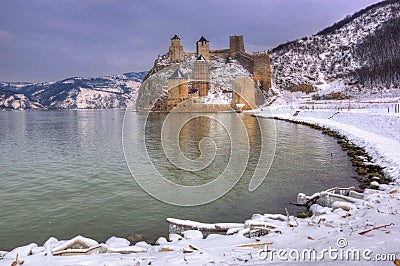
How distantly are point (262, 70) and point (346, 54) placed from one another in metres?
36.7

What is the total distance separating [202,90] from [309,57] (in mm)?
49171

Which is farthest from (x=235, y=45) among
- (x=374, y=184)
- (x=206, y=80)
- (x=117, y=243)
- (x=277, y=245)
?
(x=277, y=245)

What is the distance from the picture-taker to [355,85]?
8162cm

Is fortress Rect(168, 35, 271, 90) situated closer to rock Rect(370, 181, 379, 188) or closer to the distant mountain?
the distant mountain

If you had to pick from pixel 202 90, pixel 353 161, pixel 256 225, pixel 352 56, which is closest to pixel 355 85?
pixel 352 56

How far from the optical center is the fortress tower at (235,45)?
116m

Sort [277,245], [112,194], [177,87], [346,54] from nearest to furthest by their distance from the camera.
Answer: [277,245]
[112,194]
[177,87]
[346,54]

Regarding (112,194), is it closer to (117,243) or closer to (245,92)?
(117,243)

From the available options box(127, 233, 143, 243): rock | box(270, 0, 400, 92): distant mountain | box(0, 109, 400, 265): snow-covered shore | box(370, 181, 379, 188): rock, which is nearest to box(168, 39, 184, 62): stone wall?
box(270, 0, 400, 92): distant mountain

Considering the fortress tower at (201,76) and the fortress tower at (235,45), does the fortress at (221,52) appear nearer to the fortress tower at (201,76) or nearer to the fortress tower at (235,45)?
the fortress tower at (235,45)

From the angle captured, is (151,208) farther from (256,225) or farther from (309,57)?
(309,57)

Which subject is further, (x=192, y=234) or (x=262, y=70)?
(x=262, y=70)

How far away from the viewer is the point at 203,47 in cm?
11725

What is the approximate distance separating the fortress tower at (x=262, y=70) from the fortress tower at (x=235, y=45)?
55.5ft
